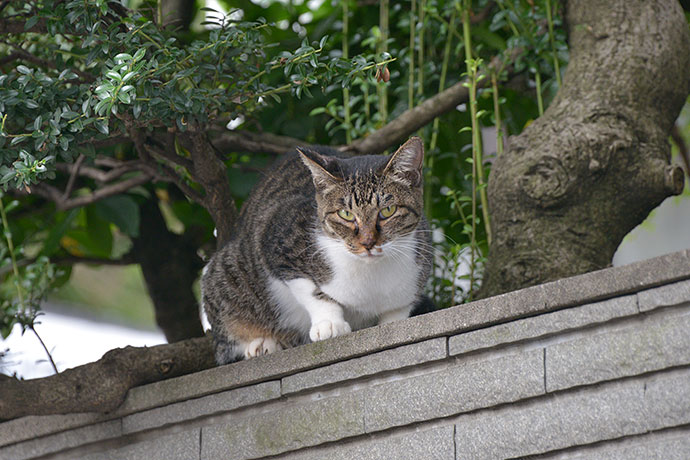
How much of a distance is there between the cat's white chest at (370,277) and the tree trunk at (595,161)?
0.78 feet

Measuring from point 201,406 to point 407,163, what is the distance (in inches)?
29.8

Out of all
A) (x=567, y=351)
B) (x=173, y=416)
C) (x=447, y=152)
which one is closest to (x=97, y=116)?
(x=173, y=416)

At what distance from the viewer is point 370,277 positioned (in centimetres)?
207

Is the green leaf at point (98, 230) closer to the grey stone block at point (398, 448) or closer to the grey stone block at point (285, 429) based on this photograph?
the grey stone block at point (285, 429)

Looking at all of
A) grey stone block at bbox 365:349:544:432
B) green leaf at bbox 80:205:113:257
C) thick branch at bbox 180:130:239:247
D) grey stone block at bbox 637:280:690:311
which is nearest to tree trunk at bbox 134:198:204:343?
green leaf at bbox 80:205:113:257

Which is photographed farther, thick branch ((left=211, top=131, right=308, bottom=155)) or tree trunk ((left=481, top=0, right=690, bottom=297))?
→ thick branch ((left=211, top=131, right=308, bottom=155))

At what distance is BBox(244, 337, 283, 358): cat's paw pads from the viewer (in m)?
2.21

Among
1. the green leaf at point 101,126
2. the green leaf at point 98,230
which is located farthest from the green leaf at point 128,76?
the green leaf at point 98,230

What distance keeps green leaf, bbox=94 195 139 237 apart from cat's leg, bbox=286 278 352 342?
0.78 meters

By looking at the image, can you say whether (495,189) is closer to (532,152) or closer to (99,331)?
(532,152)

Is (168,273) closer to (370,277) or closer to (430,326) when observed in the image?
(370,277)

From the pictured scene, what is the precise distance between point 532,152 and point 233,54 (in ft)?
2.61

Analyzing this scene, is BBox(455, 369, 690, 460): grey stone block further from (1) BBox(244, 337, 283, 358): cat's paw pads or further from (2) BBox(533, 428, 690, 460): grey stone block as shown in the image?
(1) BBox(244, 337, 283, 358): cat's paw pads

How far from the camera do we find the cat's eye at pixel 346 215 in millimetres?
2037
